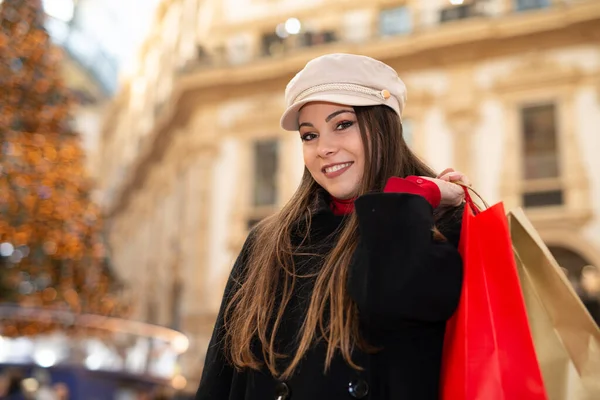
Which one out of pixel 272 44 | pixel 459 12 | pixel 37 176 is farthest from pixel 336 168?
pixel 272 44

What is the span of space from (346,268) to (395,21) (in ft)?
→ 56.0

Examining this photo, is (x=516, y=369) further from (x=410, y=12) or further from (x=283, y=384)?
(x=410, y=12)

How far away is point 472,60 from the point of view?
651 inches

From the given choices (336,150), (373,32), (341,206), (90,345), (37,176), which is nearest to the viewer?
(336,150)

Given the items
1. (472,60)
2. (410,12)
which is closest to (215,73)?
(410,12)

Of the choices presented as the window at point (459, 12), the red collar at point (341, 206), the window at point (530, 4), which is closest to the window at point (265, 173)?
the window at point (459, 12)

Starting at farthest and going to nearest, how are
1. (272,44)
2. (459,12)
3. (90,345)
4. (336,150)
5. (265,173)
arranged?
1. (272,44)
2. (265,173)
3. (459,12)
4. (90,345)
5. (336,150)

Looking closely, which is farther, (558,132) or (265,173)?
(265,173)

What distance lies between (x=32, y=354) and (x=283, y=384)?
7.30 metres

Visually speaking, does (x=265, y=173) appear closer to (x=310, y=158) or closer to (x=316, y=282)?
(x=310, y=158)

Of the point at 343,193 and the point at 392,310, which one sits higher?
the point at 343,193

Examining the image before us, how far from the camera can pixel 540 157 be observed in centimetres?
1577

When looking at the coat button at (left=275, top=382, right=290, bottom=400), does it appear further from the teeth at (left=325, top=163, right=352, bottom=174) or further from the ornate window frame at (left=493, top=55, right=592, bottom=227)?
the ornate window frame at (left=493, top=55, right=592, bottom=227)

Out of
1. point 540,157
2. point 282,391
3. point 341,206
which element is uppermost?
point 540,157
